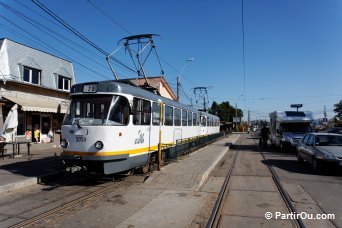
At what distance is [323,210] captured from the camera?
7352 millimetres

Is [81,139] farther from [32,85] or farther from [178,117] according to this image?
[32,85]

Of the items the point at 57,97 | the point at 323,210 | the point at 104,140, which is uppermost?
the point at 57,97

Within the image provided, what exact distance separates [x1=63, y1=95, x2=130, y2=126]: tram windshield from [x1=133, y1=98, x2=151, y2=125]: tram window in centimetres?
44

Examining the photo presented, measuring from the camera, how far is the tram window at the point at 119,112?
939cm

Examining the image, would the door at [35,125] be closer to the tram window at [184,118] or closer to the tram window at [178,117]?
the tram window at [184,118]

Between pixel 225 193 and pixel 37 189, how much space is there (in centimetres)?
528

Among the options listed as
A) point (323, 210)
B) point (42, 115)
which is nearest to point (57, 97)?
point (42, 115)

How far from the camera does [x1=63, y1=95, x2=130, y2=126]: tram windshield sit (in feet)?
30.8

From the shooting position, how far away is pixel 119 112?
9.56 m

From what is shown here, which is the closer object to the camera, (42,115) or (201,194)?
(201,194)

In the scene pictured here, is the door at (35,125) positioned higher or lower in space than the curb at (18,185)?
higher

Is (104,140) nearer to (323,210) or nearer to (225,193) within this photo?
(225,193)

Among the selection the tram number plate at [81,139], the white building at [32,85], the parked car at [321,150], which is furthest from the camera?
the white building at [32,85]

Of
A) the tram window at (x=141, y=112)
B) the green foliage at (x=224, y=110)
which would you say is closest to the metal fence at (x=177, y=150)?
the tram window at (x=141, y=112)
